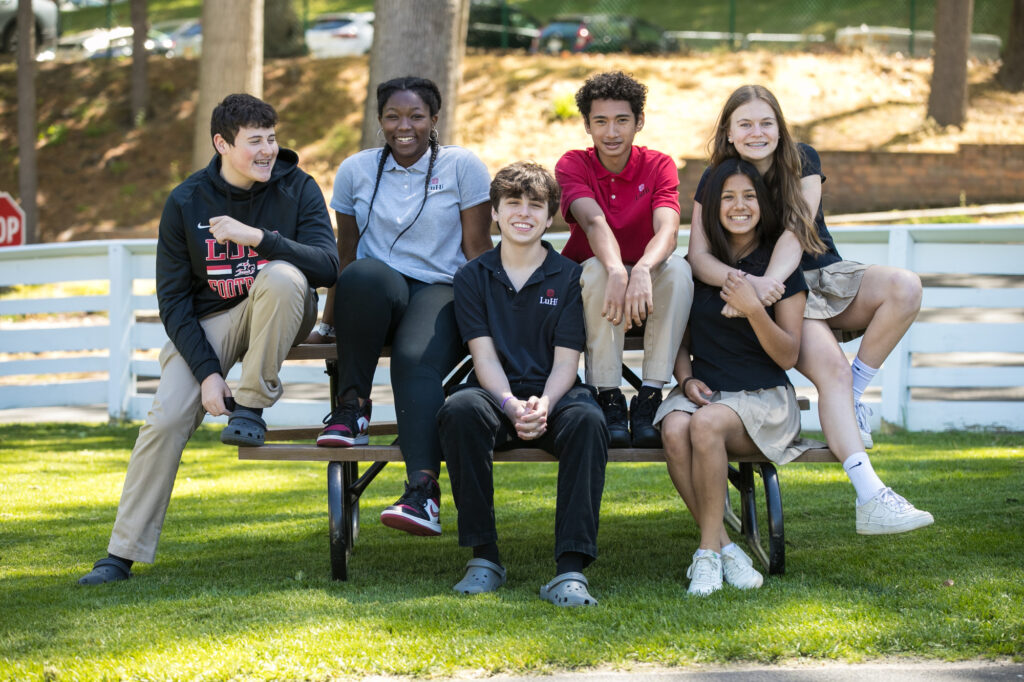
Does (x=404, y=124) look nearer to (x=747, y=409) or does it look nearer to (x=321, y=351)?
(x=321, y=351)

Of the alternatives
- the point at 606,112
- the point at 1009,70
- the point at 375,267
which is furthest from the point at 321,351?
the point at 1009,70

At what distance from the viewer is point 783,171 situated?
4391 mm

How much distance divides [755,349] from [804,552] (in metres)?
0.86

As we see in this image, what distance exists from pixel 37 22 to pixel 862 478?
24.8 m

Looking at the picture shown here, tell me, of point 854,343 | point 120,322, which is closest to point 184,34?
point 120,322

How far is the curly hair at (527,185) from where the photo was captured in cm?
430

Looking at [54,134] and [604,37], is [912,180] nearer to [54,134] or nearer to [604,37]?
[604,37]

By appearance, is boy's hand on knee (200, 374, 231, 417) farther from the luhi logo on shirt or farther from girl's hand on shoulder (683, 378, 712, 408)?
girl's hand on shoulder (683, 378, 712, 408)

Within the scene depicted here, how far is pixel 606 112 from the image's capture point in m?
4.62

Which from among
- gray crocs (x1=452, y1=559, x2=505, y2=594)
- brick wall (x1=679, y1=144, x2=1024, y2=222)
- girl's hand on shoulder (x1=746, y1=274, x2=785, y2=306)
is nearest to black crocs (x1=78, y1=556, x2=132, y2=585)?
gray crocs (x1=452, y1=559, x2=505, y2=594)

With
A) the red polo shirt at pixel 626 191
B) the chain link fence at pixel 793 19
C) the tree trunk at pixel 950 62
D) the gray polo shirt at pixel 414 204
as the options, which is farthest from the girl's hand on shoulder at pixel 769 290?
the chain link fence at pixel 793 19

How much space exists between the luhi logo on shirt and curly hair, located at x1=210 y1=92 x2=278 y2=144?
1251 millimetres

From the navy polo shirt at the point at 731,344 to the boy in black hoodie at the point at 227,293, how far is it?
1.44 m

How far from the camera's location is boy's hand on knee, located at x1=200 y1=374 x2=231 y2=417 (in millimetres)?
4203
